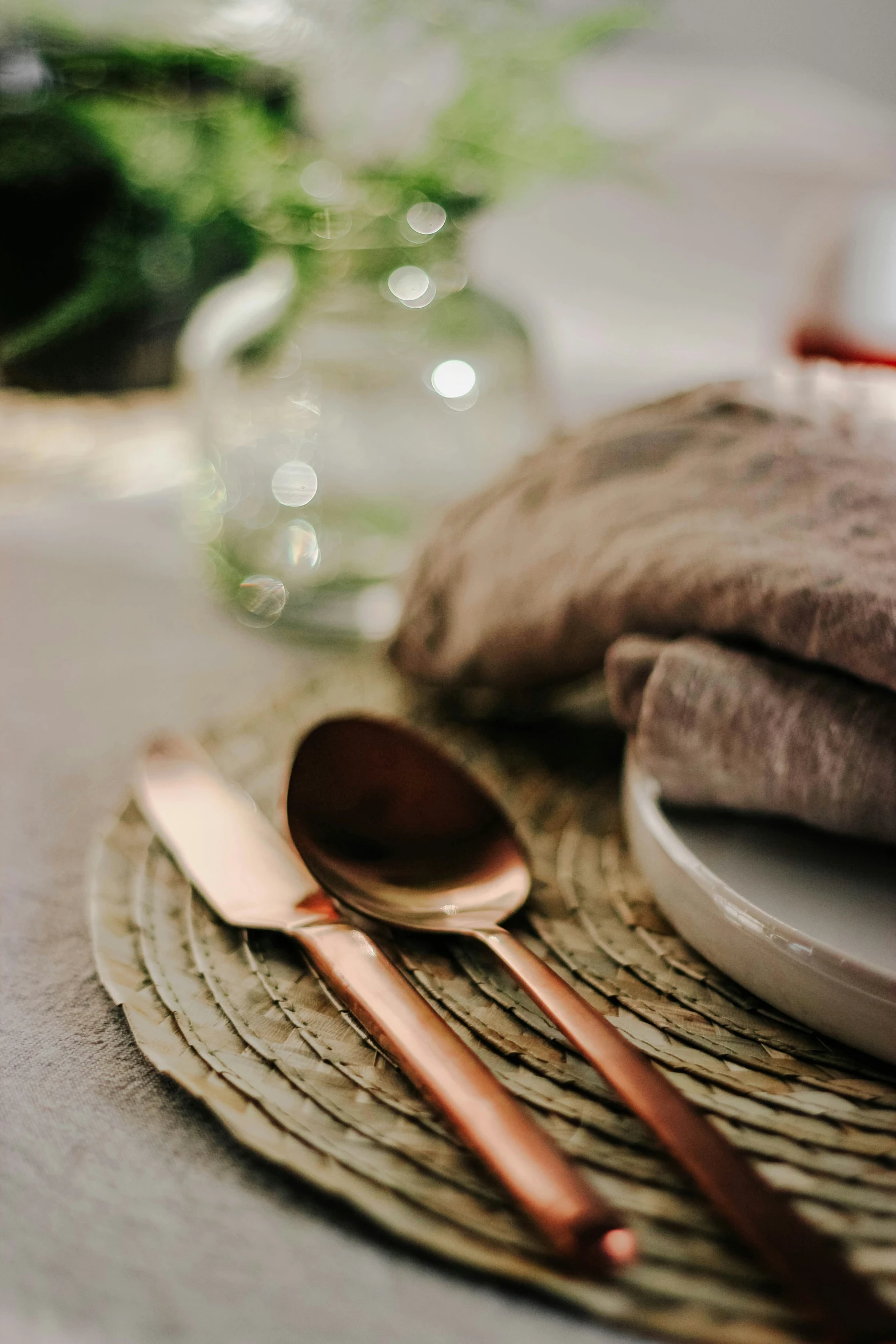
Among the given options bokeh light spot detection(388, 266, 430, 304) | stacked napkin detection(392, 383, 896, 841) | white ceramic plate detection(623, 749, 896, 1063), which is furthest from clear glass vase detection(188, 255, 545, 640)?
white ceramic plate detection(623, 749, 896, 1063)

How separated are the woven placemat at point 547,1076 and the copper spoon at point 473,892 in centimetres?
1

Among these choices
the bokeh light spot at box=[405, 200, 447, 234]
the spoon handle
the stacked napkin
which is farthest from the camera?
the bokeh light spot at box=[405, 200, 447, 234]

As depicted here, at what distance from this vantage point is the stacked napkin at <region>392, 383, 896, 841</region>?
0.28 metres

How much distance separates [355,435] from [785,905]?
15.4 inches

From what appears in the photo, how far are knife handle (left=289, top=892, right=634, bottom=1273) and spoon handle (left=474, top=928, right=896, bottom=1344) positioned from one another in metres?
0.02

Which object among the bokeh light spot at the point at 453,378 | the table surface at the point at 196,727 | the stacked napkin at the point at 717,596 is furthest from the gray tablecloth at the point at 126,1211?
the bokeh light spot at the point at 453,378

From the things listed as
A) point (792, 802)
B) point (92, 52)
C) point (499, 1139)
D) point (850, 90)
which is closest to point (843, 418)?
point (792, 802)

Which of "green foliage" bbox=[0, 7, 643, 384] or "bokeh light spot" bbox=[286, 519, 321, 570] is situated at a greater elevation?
"green foliage" bbox=[0, 7, 643, 384]

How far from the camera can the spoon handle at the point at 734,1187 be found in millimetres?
173

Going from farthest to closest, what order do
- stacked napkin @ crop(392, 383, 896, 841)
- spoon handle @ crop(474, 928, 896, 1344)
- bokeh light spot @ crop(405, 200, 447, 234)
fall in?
bokeh light spot @ crop(405, 200, 447, 234), stacked napkin @ crop(392, 383, 896, 841), spoon handle @ crop(474, 928, 896, 1344)

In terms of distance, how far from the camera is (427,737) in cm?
44

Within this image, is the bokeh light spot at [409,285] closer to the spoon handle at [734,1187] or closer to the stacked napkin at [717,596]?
the stacked napkin at [717,596]

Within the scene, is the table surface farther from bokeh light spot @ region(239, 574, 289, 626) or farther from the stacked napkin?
the stacked napkin

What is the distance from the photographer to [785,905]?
28 centimetres
